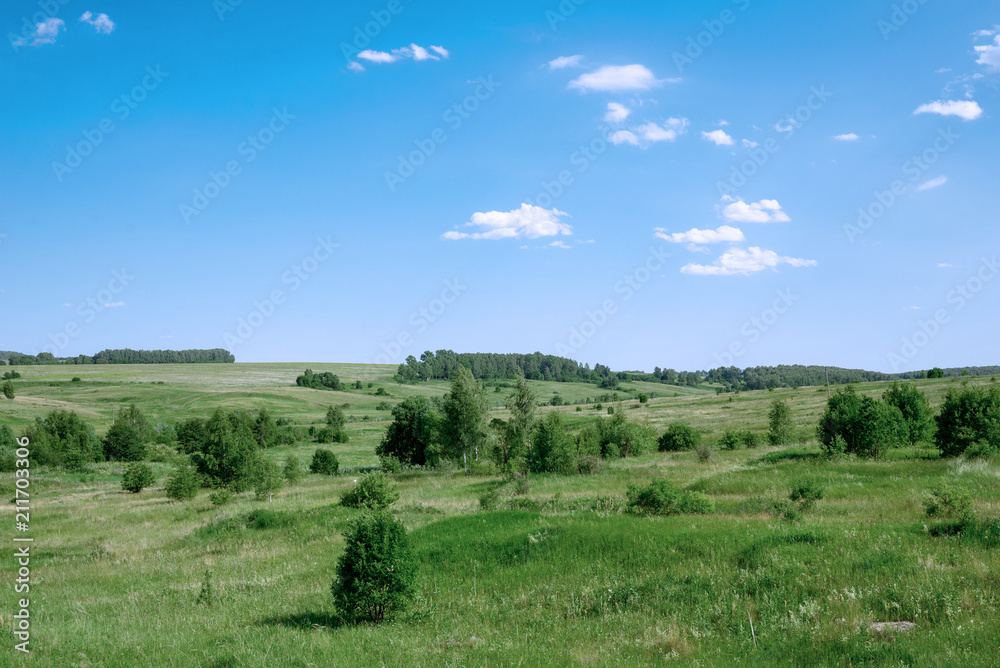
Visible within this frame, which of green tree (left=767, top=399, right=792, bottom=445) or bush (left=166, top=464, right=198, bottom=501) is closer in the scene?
bush (left=166, top=464, right=198, bottom=501)

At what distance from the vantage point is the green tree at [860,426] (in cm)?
2669

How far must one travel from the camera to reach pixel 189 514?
2967cm

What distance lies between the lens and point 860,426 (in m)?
26.8

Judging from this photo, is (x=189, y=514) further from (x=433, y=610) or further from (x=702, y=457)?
(x=702, y=457)

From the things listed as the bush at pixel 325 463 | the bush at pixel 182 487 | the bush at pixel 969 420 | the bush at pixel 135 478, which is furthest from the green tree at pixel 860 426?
the bush at pixel 135 478

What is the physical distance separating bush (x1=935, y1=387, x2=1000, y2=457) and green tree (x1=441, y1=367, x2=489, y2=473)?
2712 centimetres

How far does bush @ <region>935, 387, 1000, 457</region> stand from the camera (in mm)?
23203

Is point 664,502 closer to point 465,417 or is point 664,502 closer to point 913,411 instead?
point 913,411

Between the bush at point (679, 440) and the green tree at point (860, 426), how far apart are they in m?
17.6

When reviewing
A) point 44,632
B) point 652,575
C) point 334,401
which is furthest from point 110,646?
point 334,401

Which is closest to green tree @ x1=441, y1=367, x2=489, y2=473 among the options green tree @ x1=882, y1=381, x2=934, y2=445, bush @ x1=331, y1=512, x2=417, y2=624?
green tree @ x1=882, y1=381, x2=934, y2=445

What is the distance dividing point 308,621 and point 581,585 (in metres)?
4.99

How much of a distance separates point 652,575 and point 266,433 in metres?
79.2

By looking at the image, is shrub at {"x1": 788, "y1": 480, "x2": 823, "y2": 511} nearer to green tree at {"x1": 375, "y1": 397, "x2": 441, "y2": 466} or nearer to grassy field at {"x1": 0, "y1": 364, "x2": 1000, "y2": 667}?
grassy field at {"x1": 0, "y1": 364, "x2": 1000, "y2": 667}
